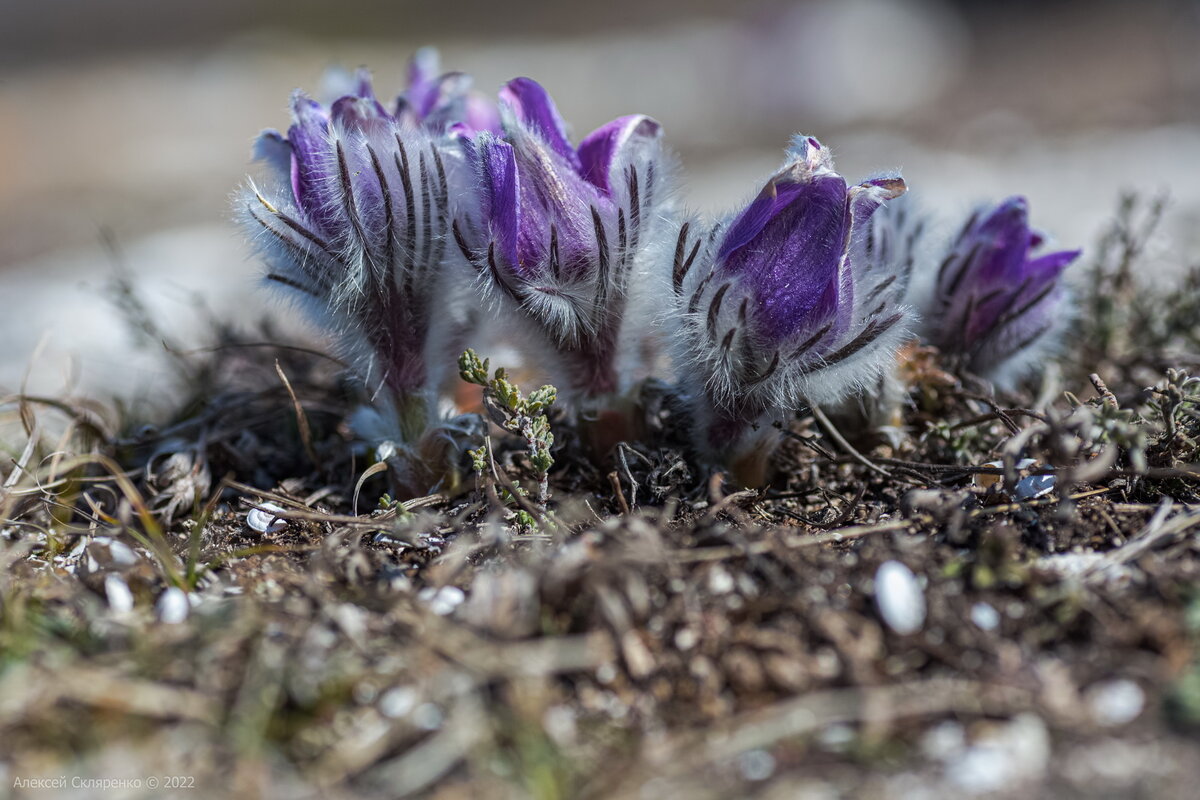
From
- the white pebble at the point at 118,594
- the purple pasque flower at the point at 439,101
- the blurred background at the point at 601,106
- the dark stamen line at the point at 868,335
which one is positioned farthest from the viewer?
the blurred background at the point at 601,106

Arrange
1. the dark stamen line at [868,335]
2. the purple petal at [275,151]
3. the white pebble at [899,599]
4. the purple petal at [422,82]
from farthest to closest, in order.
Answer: the purple petal at [422,82], the purple petal at [275,151], the dark stamen line at [868,335], the white pebble at [899,599]

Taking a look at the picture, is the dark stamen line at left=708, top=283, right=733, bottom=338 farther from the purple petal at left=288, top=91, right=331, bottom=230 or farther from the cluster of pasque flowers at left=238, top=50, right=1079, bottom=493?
the purple petal at left=288, top=91, right=331, bottom=230

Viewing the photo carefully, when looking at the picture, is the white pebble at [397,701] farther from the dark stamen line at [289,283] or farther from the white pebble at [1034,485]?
the white pebble at [1034,485]

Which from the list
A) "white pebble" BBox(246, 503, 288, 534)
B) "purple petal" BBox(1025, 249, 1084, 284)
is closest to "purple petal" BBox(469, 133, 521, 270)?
"white pebble" BBox(246, 503, 288, 534)

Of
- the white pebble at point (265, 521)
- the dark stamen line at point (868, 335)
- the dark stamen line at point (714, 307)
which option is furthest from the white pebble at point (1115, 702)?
the white pebble at point (265, 521)

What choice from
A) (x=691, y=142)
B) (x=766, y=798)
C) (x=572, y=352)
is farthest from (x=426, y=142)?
(x=691, y=142)

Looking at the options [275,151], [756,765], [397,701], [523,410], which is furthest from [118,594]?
[756,765]
